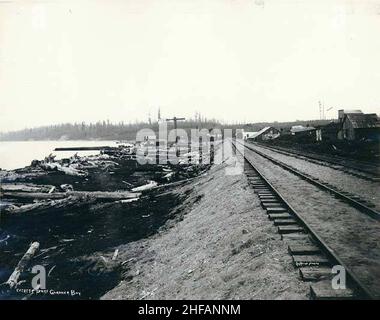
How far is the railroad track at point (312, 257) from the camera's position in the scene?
395 centimetres

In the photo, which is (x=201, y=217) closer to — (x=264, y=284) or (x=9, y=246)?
(x=264, y=284)

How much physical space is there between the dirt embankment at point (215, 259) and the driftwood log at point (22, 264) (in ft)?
7.89

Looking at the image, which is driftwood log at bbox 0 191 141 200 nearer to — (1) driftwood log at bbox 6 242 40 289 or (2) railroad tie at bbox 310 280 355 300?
(1) driftwood log at bbox 6 242 40 289

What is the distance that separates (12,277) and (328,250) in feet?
23.1

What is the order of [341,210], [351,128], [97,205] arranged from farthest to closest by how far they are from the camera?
[351,128] < [97,205] < [341,210]

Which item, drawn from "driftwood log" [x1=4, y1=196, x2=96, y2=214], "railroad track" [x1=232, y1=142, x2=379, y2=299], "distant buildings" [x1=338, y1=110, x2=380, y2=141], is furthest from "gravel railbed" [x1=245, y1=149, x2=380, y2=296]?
"distant buildings" [x1=338, y1=110, x2=380, y2=141]

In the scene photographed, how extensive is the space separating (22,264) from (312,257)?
7.10m

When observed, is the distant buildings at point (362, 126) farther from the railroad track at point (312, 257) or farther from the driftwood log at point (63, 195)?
the railroad track at point (312, 257)

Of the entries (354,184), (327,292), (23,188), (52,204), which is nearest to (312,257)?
(327,292)

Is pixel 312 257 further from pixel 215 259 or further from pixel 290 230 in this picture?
pixel 215 259

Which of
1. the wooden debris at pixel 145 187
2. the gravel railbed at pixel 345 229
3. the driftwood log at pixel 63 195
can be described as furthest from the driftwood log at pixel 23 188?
the gravel railbed at pixel 345 229

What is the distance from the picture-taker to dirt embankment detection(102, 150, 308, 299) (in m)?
4.70
